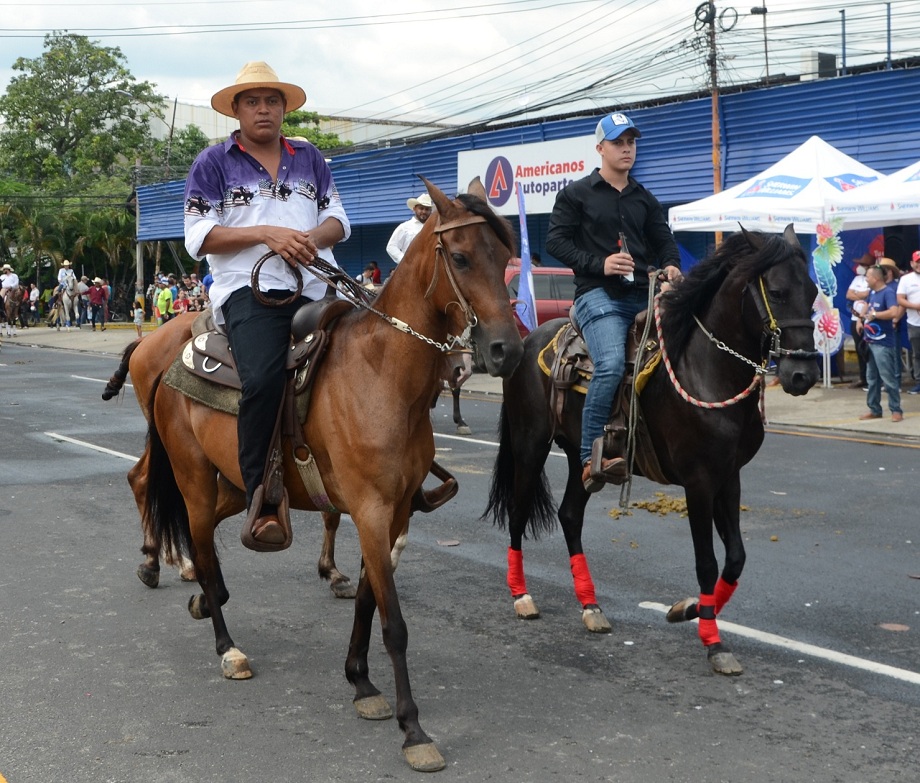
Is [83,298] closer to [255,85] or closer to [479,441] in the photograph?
[479,441]

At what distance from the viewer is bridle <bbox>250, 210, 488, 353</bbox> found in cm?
431

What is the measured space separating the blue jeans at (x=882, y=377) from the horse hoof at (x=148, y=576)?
1066 cm

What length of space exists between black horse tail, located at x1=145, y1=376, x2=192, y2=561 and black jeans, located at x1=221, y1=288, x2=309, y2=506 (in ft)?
4.43

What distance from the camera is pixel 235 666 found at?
207 inches

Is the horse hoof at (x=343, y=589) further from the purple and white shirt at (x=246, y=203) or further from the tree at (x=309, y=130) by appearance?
the tree at (x=309, y=130)

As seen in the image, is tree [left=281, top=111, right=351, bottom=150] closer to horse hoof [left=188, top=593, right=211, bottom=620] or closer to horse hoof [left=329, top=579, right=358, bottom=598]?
horse hoof [left=329, top=579, right=358, bottom=598]

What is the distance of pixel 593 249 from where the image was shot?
629 centimetres

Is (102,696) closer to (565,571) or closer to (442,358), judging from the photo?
(442,358)

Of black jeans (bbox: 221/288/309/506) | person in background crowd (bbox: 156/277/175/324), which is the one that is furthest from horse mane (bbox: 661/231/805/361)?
person in background crowd (bbox: 156/277/175/324)

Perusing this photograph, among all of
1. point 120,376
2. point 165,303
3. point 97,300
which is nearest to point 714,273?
point 120,376

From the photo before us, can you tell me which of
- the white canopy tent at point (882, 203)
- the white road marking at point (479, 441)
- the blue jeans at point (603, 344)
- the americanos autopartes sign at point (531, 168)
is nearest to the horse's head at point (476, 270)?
the blue jeans at point (603, 344)

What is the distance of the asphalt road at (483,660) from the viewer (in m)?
4.31

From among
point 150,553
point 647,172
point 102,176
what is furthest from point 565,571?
point 102,176

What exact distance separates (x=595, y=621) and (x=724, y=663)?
873mm
